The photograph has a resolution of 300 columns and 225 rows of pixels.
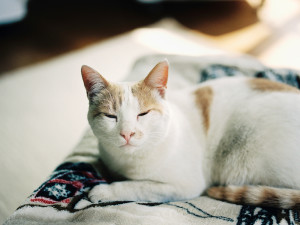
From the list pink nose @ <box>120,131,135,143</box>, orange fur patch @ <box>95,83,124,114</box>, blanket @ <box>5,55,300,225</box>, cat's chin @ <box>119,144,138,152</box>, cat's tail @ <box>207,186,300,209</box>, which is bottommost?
blanket @ <box>5,55,300,225</box>

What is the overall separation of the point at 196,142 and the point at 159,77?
1.10 ft

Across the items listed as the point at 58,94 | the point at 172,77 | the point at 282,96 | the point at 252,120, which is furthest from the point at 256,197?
the point at 58,94

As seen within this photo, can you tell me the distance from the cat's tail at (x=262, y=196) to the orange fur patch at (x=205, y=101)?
289 millimetres

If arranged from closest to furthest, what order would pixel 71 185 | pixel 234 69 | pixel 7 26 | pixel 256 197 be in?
1. pixel 256 197
2. pixel 71 185
3. pixel 234 69
4. pixel 7 26

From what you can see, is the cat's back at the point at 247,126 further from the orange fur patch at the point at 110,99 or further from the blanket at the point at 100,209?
the orange fur patch at the point at 110,99

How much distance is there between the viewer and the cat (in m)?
0.95

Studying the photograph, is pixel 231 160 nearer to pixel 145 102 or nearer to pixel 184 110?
pixel 184 110

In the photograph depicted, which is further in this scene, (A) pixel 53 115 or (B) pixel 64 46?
(B) pixel 64 46

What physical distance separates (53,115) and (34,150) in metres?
0.38

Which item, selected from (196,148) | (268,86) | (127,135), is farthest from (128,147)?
(268,86)

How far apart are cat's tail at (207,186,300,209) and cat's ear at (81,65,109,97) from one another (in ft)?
1.93

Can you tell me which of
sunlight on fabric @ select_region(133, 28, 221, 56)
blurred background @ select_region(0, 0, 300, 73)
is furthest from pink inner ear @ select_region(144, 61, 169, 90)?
blurred background @ select_region(0, 0, 300, 73)

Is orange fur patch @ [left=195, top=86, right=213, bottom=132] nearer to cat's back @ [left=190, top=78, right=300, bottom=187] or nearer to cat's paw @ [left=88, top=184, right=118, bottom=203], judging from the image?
cat's back @ [left=190, top=78, right=300, bottom=187]

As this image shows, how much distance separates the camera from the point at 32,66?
8.82 ft
